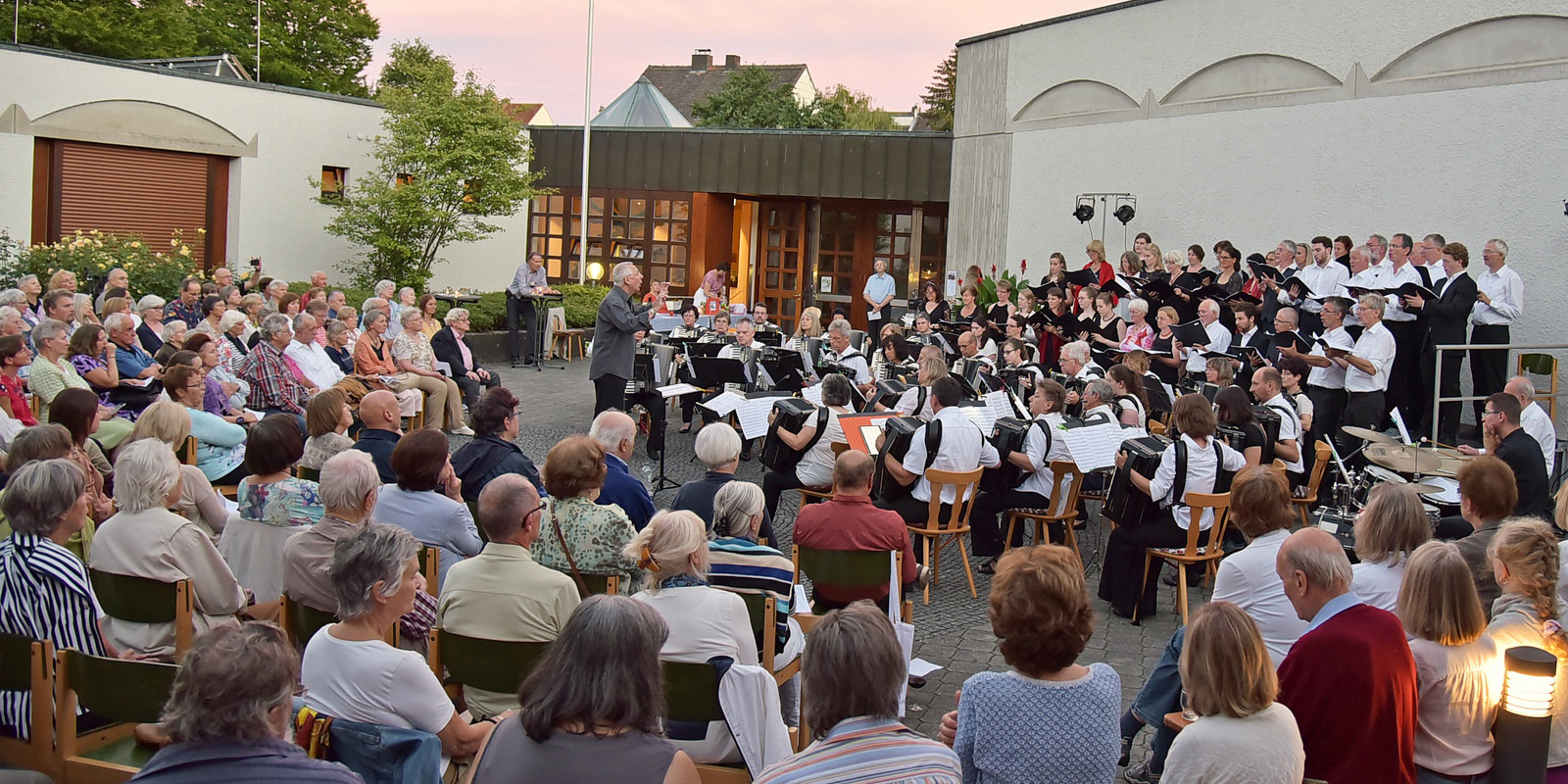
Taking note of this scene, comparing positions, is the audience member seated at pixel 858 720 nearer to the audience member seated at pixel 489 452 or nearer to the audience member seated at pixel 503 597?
the audience member seated at pixel 503 597

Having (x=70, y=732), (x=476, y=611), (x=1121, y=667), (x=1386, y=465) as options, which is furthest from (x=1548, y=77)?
(x=70, y=732)

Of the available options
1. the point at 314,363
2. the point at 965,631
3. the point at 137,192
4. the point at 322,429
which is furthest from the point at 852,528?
the point at 137,192

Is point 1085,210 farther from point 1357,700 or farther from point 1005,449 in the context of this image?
point 1357,700

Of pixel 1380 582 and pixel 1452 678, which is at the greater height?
pixel 1380 582

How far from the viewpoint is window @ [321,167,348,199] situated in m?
18.8

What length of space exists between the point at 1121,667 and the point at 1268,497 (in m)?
1.67

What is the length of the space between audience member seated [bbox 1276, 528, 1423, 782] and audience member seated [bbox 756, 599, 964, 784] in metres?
1.35

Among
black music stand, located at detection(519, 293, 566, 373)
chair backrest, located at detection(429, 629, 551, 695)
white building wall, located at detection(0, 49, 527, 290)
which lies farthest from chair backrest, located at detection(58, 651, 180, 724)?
white building wall, located at detection(0, 49, 527, 290)

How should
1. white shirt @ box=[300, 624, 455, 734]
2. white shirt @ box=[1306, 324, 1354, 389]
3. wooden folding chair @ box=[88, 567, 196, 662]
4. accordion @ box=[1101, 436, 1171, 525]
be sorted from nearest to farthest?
1. white shirt @ box=[300, 624, 455, 734]
2. wooden folding chair @ box=[88, 567, 196, 662]
3. accordion @ box=[1101, 436, 1171, 525]
4. white shirt @ box=[1306, 324, 1354, 389]

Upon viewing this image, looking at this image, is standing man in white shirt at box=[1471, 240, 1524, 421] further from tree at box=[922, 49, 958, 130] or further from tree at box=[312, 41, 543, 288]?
tree at box=[922, 49, 958, 130]

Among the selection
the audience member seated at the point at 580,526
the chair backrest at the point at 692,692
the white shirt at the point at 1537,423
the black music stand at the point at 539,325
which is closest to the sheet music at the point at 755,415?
the audience member seated at the point at 580,526

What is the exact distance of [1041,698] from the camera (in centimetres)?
287

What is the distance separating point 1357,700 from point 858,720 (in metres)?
1.56

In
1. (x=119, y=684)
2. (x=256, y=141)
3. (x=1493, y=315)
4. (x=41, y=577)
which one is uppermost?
(x=256, y=141)
